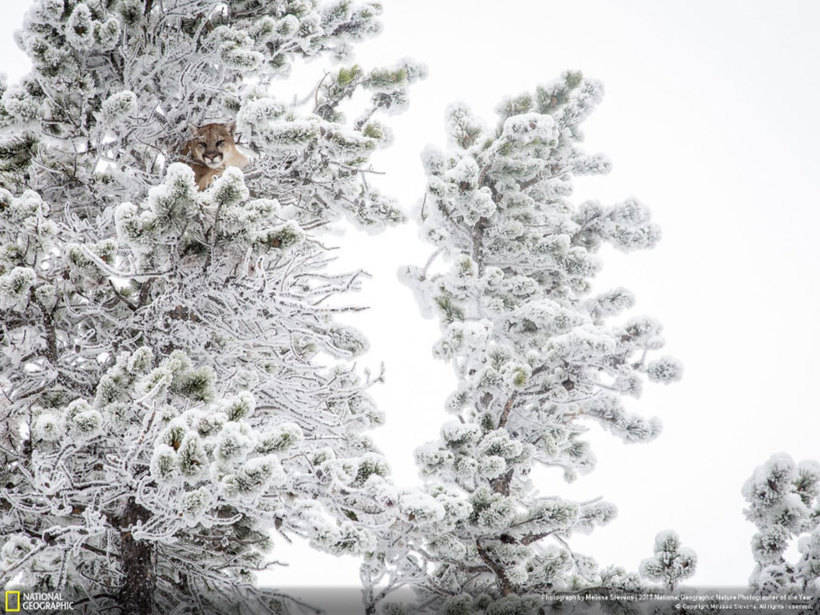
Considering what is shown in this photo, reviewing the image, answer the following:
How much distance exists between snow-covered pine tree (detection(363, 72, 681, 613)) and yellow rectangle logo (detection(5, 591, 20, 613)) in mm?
2612

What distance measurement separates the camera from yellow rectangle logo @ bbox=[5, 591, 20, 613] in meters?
4.85

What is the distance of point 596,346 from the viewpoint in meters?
6.85

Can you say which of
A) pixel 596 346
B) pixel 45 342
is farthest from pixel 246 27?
pixel 596 346

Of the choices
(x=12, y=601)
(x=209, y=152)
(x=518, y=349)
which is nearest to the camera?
(x=12, y=601)

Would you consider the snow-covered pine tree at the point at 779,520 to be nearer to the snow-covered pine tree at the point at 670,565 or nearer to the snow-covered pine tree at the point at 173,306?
the snow-covered pine tree at the point at 670,565

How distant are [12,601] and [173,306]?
2.47 m

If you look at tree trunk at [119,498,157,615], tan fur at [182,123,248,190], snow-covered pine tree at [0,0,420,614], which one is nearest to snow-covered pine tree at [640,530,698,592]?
snow-covered pine tree at [0,0,420,614]

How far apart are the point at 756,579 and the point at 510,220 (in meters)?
5.24

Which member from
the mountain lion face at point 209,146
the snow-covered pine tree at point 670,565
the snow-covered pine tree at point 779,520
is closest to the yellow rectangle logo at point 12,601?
the mountain lion face at point 209,146

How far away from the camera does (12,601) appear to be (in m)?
4.88

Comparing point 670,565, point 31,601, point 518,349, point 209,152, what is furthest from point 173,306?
point 518,349

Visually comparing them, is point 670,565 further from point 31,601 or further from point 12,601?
point 12,601

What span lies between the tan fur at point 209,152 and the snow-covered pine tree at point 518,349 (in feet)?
7.67

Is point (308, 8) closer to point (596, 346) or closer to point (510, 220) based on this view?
point (510, 220)
